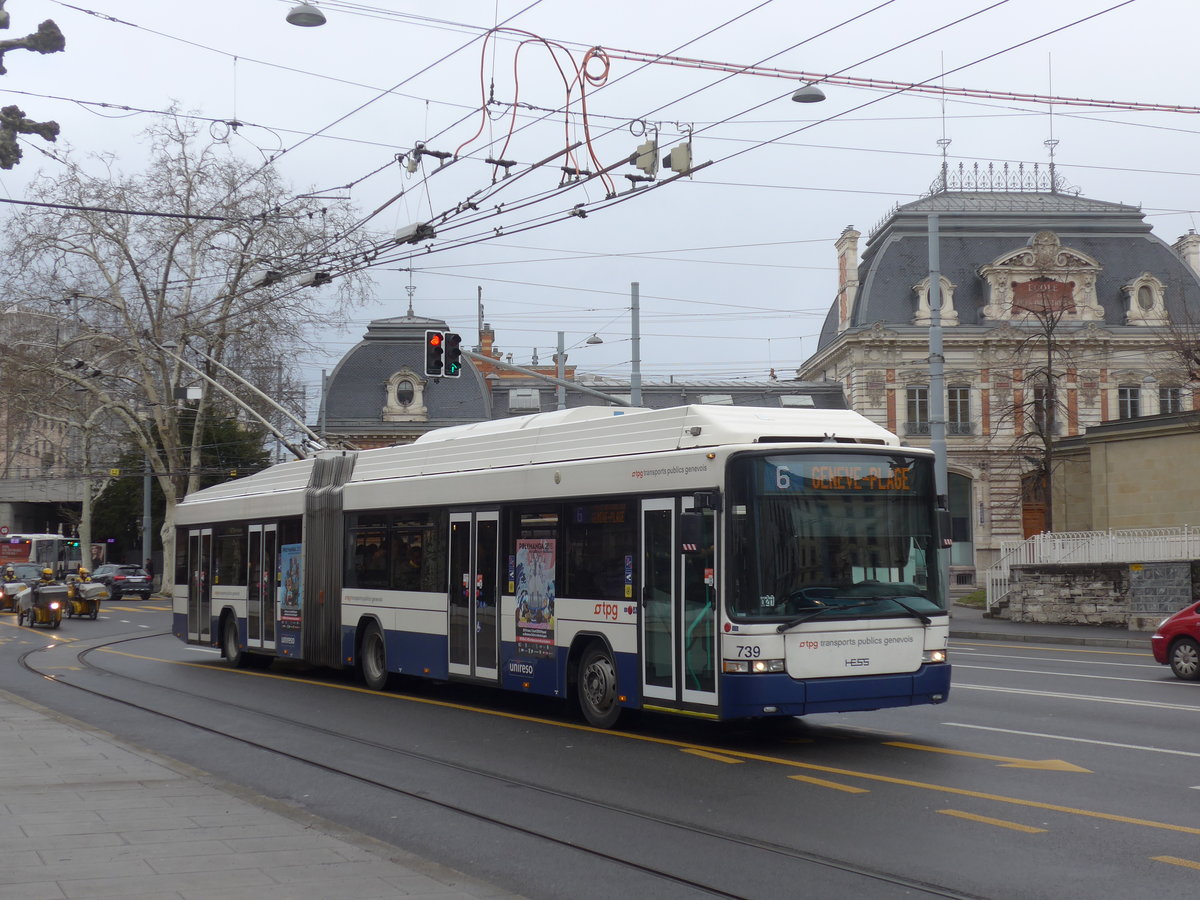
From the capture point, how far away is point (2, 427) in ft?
180

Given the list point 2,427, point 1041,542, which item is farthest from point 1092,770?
point 2,427

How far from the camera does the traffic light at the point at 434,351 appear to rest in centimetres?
2514

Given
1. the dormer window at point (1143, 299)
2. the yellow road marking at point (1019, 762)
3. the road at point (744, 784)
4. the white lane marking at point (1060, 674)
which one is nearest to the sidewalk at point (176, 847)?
the road at point (744, 784)

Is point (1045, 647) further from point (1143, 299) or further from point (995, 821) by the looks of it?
point (1143, 299)

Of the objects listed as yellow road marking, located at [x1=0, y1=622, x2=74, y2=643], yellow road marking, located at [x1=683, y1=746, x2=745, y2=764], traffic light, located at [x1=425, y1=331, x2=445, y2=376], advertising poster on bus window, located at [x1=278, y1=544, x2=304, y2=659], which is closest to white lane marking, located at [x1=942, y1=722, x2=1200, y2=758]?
yellow road marking, located at [x1=683, y1=746, x2=745, y2=764]

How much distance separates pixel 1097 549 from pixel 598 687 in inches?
881

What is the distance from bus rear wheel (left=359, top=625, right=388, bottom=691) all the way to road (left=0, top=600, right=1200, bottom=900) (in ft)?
1.27

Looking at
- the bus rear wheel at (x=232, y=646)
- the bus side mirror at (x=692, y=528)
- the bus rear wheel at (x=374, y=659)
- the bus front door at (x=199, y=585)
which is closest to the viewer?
the bus side mirror at (x=692, y=528)

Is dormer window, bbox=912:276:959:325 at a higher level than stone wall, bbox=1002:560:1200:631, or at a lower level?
higher

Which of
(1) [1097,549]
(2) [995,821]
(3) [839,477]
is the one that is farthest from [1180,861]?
(1) [1097,549]

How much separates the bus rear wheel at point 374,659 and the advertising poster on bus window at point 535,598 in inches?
150

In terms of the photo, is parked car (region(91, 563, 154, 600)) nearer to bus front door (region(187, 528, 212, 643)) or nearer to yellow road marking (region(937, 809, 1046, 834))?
bus front door (region(187, 528, 212, 643))

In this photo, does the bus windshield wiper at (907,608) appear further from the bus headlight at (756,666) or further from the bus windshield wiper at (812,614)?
the bus headlight at (756,666)

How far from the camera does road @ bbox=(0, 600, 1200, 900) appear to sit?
7.83 meters
